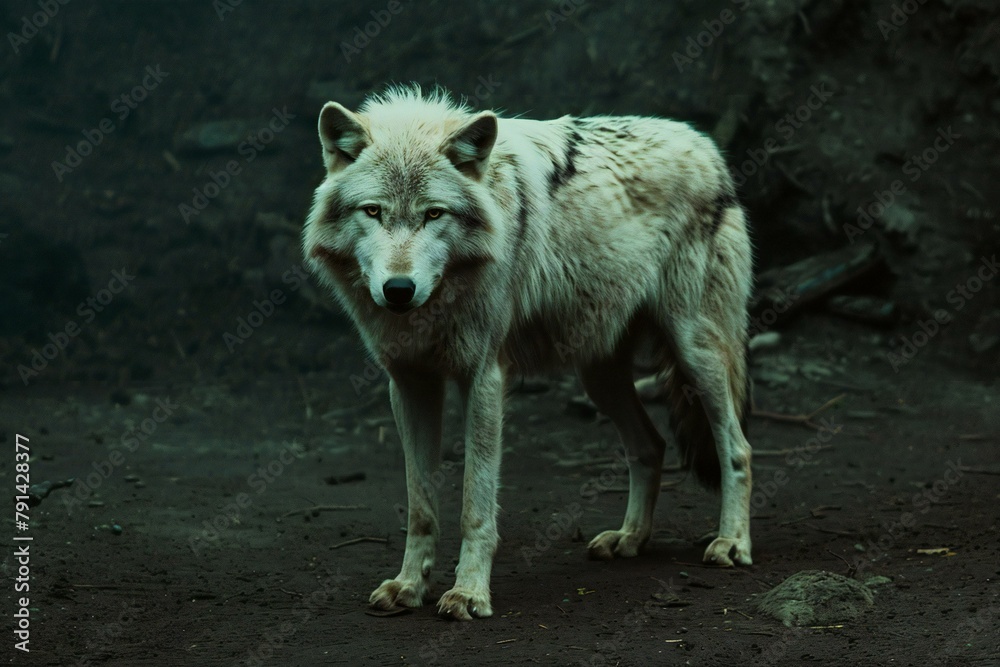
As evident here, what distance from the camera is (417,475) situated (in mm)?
4340

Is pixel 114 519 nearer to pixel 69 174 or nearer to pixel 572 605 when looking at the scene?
pixel 572 605

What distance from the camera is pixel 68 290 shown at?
9.87m

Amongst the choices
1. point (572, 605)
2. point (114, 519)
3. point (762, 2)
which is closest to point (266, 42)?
point (762, 2)

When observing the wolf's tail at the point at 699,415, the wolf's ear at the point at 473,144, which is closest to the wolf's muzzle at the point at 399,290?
the wolf's ear at the point at 473,144

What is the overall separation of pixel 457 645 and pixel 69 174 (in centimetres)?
872

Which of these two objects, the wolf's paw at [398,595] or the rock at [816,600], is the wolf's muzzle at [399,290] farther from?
the rock at [816,600]

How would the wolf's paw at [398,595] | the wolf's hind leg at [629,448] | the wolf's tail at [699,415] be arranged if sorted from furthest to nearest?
the wolf's tail at [699,415]
the wolf's hind leg at [629,448]
the wolf's paw at [398,595]

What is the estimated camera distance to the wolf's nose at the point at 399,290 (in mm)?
3641

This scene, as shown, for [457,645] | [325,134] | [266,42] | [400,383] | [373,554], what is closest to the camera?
[457,645]

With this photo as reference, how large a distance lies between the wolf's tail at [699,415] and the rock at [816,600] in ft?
4.15

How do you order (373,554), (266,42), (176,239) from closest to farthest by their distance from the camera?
(373,554), (176,239), (266,42)

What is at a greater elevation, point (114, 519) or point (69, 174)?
point (69, 174)

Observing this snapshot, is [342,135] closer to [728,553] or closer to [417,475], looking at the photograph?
[417,475]

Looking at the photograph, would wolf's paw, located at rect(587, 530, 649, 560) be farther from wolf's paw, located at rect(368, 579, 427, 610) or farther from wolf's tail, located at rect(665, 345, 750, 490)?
wolf's paw, located at rect(368, 579, 427, 610)
